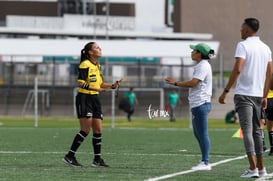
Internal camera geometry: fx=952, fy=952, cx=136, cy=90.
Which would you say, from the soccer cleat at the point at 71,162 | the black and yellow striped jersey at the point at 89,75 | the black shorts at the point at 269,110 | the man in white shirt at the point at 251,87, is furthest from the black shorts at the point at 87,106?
the black shorts at the point at 269,110

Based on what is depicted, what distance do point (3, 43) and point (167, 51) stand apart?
11.4 metres

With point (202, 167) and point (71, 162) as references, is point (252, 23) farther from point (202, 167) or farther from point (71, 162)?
point (71, 162)

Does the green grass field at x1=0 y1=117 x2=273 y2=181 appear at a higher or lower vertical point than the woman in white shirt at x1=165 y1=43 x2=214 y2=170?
lower

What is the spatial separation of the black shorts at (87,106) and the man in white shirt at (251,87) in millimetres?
2688

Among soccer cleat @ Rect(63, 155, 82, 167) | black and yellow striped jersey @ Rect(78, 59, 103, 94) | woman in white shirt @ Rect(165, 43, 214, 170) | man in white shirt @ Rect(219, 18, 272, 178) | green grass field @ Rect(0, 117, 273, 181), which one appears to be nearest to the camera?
man in white shirt @ Rect(219, 18, 272, 178)

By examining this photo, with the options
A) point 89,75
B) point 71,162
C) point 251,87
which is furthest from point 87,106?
point 251,87

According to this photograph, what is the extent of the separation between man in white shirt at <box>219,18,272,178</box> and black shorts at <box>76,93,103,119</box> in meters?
2.69

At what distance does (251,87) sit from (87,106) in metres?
3.09

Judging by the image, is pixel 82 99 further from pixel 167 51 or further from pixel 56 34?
pixel 56 34

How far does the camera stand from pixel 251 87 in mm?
13266

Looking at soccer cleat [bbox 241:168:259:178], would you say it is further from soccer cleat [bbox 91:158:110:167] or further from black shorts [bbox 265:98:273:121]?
black shorts [bbox 265:98:273:121]

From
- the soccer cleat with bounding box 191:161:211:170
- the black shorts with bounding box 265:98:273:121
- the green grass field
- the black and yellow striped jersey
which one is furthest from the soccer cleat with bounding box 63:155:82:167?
the black shorts with bounding box 265:98:273:121

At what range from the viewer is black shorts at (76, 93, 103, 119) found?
49.8ft

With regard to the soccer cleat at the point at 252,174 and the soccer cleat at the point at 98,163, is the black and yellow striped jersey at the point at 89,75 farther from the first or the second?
the soccer cleat at the point at 252,174
